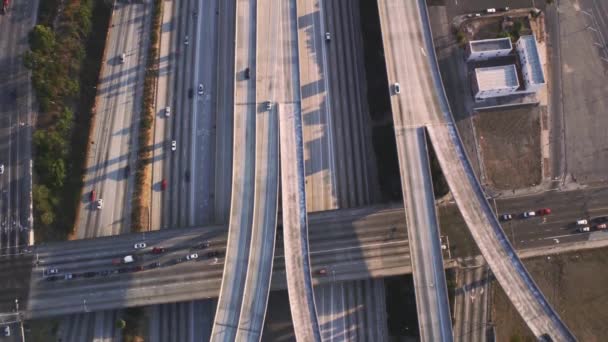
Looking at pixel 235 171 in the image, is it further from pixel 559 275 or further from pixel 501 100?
pixel 559 275

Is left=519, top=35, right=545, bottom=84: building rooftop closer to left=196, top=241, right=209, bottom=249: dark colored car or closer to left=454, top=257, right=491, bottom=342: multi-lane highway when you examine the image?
left=454, top=257, right=491, bottom=342: multi-lane highway

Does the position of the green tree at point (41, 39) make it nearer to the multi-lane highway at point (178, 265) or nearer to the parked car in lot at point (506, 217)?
the multi-lane highway at point (178, 265)

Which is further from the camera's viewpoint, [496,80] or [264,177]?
[496,80]

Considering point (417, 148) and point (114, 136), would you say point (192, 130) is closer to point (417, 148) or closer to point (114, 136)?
point (114, 136)

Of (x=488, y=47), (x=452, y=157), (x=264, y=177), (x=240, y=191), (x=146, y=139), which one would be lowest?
(x=240, y=191)

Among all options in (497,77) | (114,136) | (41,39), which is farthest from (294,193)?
(41,39)

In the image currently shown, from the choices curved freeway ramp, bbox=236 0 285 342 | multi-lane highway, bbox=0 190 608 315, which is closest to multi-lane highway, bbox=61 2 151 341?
multi-lane highway, bbox=0 190 608 315
